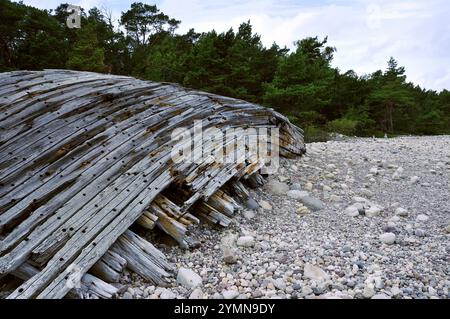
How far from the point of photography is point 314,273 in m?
3.82

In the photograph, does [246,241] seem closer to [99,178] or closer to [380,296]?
[380,296]

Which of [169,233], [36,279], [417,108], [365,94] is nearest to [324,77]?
[365,94]

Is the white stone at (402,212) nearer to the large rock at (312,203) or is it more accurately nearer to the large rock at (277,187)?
the large rock at (312,203)

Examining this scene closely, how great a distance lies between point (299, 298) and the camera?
3.47 metres

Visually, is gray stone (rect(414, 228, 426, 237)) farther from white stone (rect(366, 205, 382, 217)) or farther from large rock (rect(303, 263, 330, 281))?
large rock (rect(303, 263, 330, 281))

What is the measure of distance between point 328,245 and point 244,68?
16805 mm

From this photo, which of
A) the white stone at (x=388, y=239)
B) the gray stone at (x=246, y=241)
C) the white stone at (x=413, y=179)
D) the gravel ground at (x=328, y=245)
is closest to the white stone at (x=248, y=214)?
the gravel ground at (x=328, y=245)

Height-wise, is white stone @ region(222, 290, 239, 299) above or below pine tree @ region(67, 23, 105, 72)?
below

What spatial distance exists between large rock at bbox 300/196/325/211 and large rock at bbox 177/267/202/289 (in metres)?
2.71

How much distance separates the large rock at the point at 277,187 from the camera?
20.9 ft

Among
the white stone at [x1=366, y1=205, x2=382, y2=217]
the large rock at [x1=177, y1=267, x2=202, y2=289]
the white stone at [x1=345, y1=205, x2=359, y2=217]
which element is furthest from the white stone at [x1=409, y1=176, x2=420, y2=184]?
the large rock at [x1=177, y1=267, x2=202, y2=289]

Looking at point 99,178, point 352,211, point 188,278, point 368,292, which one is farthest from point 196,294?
point 352,211

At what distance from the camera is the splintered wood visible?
350 cm
